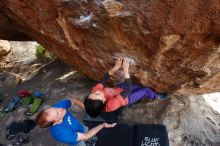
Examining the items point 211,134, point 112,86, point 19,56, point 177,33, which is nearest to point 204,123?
point 211,134

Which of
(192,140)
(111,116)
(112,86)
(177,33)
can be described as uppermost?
(177,33)

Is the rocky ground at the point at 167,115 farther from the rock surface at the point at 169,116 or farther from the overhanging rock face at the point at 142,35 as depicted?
the overhanging rock face at the point at 142,35

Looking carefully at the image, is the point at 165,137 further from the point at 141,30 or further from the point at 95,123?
the point at 141,30

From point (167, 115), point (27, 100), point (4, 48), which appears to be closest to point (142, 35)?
point (167, 115)

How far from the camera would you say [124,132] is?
531 cm

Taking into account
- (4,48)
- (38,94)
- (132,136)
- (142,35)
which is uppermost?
(142,35)

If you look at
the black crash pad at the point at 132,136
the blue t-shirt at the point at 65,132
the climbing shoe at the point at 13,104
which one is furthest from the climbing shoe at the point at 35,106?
the blue t-shirt at the point at 65,132

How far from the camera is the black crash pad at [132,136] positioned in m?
5.05

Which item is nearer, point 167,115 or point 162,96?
point 162,96

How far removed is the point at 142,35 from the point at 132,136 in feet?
6.14

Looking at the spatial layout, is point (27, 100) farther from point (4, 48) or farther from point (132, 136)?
point (4, 48)

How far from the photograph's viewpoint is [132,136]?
5.21 meters

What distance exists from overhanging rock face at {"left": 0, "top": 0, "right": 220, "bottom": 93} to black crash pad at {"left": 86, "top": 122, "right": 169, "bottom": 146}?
712 mm

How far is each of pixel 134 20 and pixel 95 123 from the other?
209 centimetres
